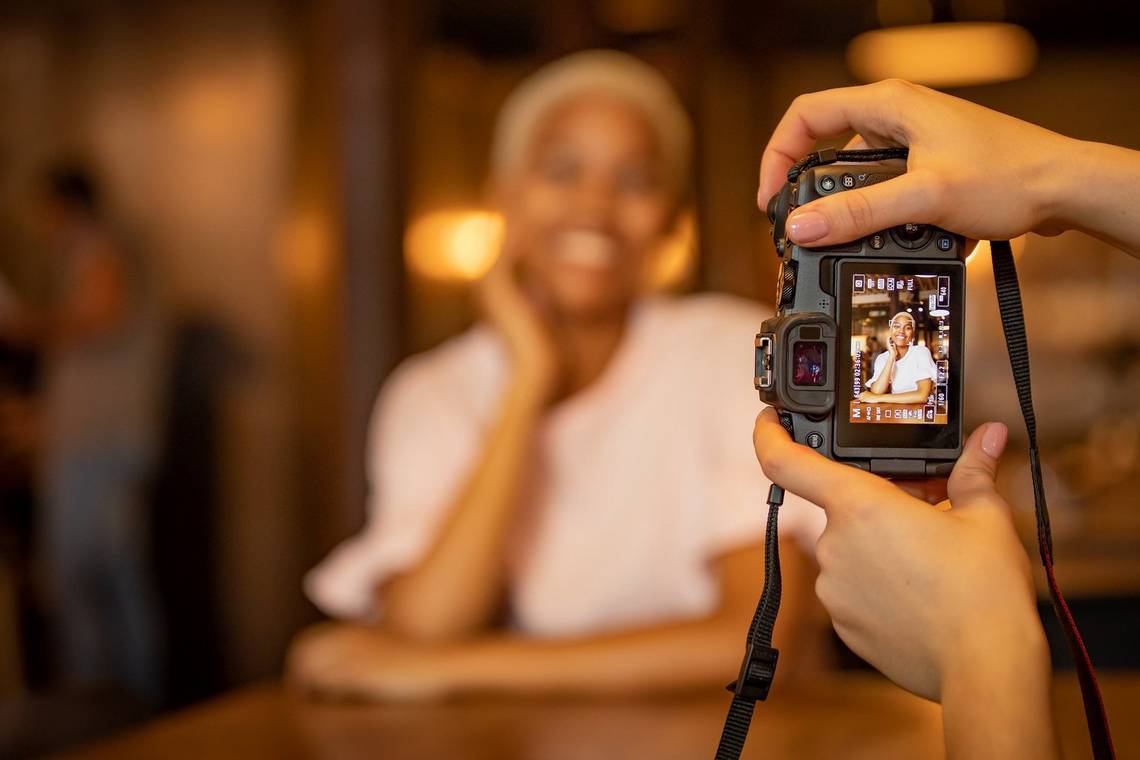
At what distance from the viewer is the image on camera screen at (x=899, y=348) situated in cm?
48

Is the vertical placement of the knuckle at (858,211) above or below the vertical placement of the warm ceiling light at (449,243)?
below

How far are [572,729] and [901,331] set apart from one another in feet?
1.39

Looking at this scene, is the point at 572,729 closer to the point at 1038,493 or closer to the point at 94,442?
the point at 1038,493

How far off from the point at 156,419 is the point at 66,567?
42 centimetres

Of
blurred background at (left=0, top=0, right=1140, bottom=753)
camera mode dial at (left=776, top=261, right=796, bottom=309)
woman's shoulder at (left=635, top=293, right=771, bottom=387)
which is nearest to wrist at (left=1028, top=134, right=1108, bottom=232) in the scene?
camera mode dial at (left=776, top=261, right=796, bottom=309)

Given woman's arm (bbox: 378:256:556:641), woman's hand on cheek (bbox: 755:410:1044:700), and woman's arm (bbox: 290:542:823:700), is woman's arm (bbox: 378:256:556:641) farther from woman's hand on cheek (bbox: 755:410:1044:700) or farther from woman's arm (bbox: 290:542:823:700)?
woman's hand on cheek (bbox: 755:410:1044:700)

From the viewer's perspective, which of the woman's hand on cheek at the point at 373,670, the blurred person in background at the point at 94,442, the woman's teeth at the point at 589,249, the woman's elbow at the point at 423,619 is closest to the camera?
the woman's hand on cheek at the point at 373,670

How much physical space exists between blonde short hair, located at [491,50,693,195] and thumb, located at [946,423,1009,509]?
0.90 metres

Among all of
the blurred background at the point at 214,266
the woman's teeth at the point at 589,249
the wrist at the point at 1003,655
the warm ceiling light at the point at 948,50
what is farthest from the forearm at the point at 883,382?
the warm ceiling light at the point at 948,50

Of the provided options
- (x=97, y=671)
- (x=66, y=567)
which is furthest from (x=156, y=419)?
(x=97, y=671)

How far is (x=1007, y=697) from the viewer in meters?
0.42

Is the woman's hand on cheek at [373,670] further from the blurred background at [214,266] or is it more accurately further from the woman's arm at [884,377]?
the blurred background at [214,266]

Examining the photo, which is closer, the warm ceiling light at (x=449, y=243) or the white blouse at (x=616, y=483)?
the white blouse at (x=616, y=483)

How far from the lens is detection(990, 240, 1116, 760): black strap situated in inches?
18.4
